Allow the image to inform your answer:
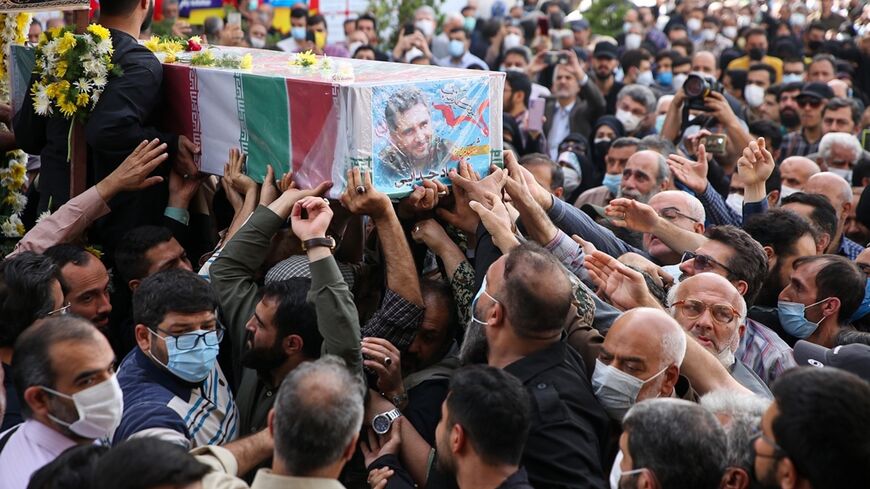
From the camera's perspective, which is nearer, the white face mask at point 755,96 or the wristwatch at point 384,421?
the wristwatch at point 384,421

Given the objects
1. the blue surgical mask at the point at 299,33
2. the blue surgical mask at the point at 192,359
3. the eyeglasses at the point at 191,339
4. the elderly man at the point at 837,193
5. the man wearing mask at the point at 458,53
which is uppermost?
the eyeglasses at the point at 191,339

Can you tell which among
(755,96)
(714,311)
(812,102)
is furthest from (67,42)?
(755,96)

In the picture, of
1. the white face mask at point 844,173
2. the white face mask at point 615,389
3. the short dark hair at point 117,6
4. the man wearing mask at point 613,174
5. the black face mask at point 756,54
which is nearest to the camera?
the white face mask at point 615,389

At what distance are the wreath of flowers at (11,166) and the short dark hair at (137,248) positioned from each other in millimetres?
1217

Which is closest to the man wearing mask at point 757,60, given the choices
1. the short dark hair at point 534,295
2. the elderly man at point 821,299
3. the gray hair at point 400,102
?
the elderly man at point 821,299

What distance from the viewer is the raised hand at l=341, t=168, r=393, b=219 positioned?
452cm

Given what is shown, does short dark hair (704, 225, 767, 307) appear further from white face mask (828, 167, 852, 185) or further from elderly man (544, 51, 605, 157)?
elderly man (544, 51, 605, 157)

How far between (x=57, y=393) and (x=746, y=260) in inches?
129

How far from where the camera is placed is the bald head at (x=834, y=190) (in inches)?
284

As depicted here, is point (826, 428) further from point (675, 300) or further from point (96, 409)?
point (96, 409)

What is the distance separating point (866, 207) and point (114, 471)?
586cm

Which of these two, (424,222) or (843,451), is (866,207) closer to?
(424,222)

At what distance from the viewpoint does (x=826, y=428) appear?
9.88ft

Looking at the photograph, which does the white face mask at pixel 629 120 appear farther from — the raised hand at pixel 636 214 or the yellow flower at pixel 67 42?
the yellow flower at pixel 67 42
